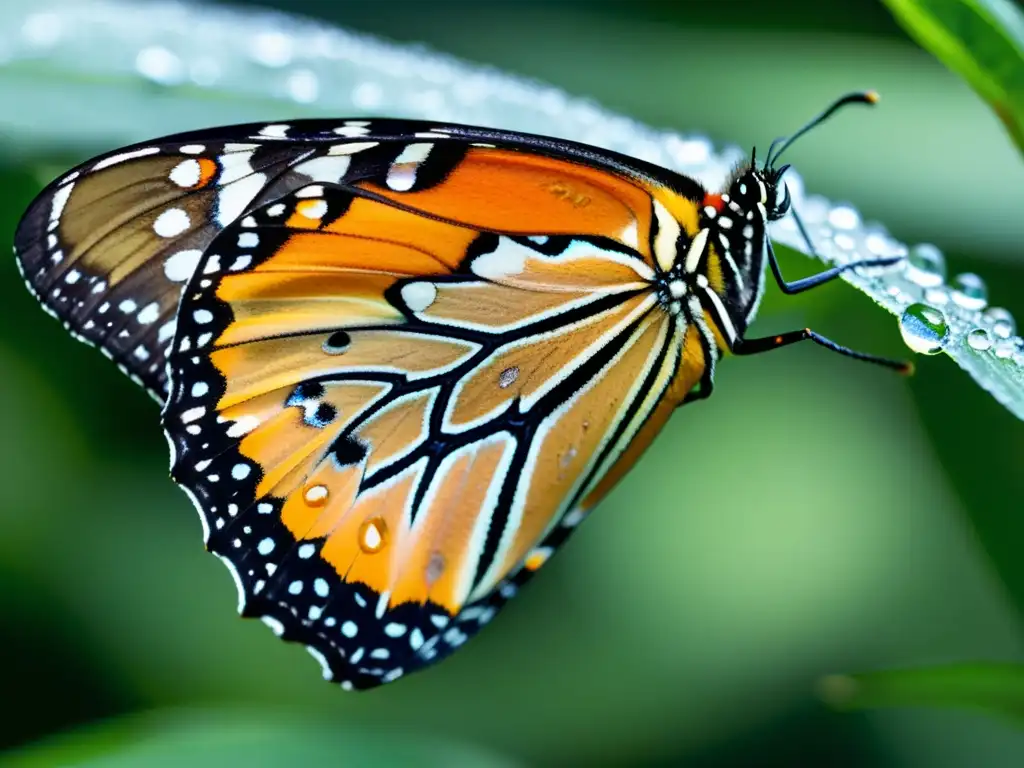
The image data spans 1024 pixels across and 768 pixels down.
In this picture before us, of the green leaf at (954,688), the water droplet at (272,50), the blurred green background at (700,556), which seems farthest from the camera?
the blurred green background at (700,556)

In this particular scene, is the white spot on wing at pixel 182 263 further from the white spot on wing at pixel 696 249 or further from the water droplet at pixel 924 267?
the water droplet at pixel 924 267

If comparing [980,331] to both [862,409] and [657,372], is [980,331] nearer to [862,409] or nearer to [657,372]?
[657,372]

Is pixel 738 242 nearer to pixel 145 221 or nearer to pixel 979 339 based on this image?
pixel 979 339

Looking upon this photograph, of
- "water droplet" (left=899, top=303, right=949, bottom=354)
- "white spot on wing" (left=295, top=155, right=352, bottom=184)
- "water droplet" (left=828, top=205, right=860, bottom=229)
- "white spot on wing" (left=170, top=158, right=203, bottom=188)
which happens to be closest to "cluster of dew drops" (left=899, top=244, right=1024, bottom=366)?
"water droplet" (left=899, top=303, right=949, bottom=354)

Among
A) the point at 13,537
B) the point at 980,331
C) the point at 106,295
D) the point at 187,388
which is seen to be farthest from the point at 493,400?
the point at 13,537

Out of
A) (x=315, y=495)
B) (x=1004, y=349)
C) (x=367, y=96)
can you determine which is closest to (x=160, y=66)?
(x=367, y=96)

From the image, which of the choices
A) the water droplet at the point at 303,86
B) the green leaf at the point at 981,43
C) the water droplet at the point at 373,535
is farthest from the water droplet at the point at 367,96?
the green leaf at the point at 981,43

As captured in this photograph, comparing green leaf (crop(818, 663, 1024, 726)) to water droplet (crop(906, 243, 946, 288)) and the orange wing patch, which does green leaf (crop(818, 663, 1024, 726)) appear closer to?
water droplet (crop(906, 243, 946, 288))
